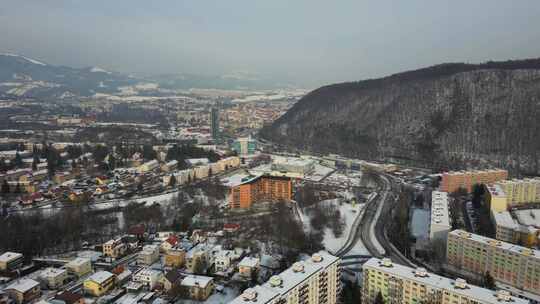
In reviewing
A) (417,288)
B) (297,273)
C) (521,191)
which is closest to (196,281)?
(297,273)

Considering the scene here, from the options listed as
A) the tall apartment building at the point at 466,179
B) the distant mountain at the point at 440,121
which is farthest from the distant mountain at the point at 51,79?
the tall apartment building at the point at 466,179

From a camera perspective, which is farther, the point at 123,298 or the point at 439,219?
the point at 439,219

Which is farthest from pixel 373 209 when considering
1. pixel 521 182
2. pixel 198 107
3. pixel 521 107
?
pixel 198 107

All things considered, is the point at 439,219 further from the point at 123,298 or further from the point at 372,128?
the point at 372,128

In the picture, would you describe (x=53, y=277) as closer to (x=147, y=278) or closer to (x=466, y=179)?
(x=147, y=278)

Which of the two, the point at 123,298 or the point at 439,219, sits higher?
the point at 439,219

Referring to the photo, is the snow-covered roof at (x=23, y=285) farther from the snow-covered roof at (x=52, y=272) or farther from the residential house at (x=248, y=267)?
the residential house at (x=248, y=267)

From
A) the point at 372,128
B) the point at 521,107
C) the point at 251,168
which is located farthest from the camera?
the point at 372,128
